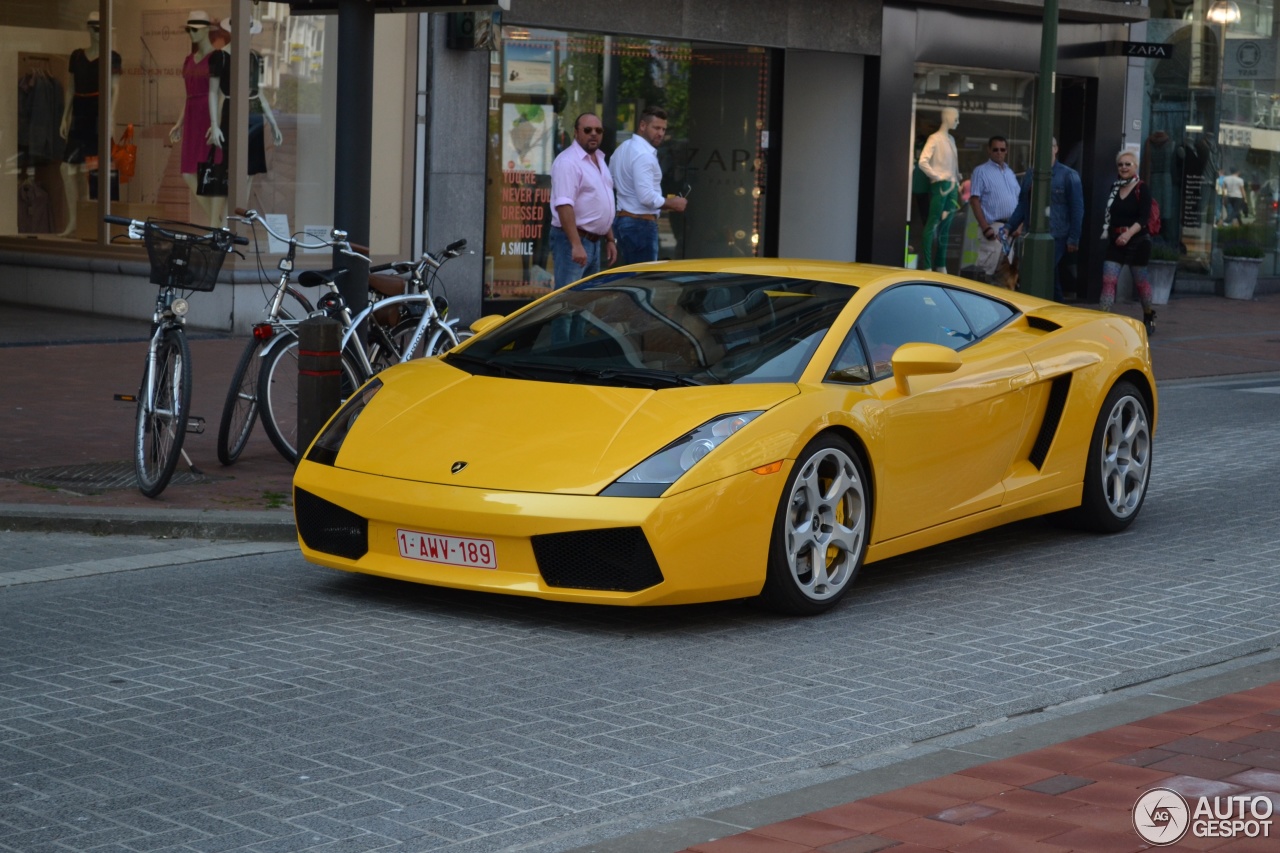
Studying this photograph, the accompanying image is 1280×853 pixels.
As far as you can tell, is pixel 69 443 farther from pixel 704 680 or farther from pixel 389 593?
pixel 704 680

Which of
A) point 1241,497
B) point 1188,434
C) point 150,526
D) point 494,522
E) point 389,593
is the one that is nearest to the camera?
point 494,522

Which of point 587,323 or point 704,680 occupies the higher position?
point 587,323

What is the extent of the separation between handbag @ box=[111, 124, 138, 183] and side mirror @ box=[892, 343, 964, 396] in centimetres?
1189

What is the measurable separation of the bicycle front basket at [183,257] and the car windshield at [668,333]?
1.80m

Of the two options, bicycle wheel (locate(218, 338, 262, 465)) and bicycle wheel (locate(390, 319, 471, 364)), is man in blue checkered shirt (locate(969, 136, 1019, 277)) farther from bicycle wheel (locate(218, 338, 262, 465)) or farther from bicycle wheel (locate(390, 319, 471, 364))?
bicycle wheel (locate(218, 338, 262, 465))

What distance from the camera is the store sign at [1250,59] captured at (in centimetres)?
2812

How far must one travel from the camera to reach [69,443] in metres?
9.65

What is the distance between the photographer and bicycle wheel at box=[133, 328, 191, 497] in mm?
8289

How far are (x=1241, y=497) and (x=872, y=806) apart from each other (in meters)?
5.94

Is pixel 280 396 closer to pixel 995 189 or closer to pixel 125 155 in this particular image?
pixel 125 155

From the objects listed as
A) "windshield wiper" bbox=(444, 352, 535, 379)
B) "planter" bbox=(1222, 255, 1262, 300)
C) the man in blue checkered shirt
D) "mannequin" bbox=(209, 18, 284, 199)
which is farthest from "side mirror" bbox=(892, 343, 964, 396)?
"planter" bbox=(1222, 255, 1262, 300)

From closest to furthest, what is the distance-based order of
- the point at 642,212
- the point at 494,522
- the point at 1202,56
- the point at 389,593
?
the point at 494,522, the point at 389,593, the point at 642,212, the point at 1202,56

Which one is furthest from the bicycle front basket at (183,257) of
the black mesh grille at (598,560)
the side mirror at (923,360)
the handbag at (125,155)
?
the handbag at (125,155)

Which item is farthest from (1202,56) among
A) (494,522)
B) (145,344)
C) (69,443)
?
(494,522)
